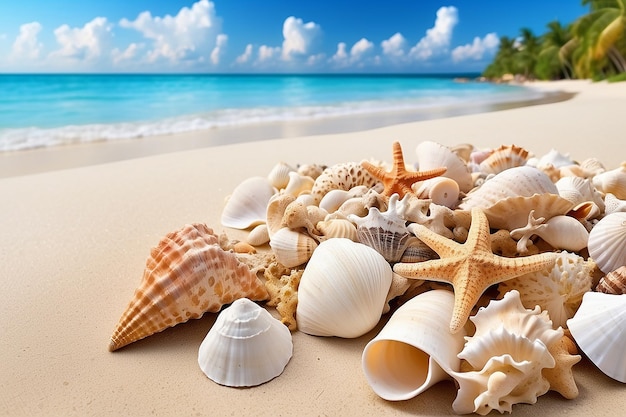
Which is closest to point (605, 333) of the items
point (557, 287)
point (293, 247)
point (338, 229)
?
point (557, 287)

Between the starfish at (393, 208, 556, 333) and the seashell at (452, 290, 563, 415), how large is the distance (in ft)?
0.57

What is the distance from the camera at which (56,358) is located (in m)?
1.88

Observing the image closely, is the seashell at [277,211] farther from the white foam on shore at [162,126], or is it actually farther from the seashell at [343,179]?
the white foam on shore at [162,126]

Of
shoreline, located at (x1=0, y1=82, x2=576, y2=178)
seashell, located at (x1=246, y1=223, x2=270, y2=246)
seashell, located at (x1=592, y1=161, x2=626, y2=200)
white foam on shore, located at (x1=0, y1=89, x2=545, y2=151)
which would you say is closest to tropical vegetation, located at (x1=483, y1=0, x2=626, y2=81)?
white foam on shore, located at (x1=0, y1=89, x2=545, y2=151)

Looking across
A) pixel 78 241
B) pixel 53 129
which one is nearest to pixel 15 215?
pixel 78 241

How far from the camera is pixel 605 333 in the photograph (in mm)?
1708

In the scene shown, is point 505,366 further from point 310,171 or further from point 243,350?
point 310,171

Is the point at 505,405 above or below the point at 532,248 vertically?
below

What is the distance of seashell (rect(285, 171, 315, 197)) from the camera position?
326 centimetres

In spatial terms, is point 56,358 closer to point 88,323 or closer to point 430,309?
point 88,323

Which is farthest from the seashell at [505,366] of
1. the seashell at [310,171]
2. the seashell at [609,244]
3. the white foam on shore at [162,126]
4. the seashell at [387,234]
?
the white foam on shore at [162,126]

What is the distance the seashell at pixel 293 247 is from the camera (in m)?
2.30

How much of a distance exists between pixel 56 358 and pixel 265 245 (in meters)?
1.32

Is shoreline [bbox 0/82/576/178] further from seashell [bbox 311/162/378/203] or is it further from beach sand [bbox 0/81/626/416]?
seashell [bbox 311/162/378/203]
